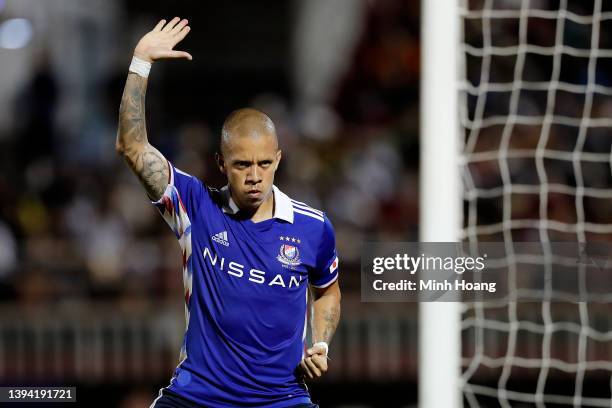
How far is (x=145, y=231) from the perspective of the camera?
11758 mm

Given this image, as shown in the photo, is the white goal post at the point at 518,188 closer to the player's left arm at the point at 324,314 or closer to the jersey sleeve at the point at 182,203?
the player's left arm at the point at 324,314

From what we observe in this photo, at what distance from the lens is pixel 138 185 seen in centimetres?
1263

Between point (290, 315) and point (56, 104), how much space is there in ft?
30.6

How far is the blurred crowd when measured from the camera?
37.1 ft

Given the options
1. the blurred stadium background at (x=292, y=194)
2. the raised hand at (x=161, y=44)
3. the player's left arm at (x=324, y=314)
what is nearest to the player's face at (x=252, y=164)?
the raised hand at (x=161, y=44)

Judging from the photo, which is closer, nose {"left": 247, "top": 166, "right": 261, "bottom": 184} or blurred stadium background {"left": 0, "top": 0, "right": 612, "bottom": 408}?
A: nose {"left": 247, "top": 166, "right": 261, "bottom": 184}

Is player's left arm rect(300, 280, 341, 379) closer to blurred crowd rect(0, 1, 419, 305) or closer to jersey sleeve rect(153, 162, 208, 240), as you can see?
jersey sleeve rect(153, 162, 208, 240)

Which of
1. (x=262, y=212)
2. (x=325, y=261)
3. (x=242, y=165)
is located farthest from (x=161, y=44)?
(x=325, y=261)

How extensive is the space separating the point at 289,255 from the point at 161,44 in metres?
1.02

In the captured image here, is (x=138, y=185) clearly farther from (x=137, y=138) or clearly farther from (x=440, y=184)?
(x=137, y=138)

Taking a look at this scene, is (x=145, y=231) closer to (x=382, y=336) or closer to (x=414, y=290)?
(x=382, y=336)

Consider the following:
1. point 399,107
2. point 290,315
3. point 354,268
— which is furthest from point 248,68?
point 290,315

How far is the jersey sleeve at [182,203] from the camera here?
5078 millimetres

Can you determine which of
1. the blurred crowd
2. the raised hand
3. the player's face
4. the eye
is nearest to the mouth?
the player's face
